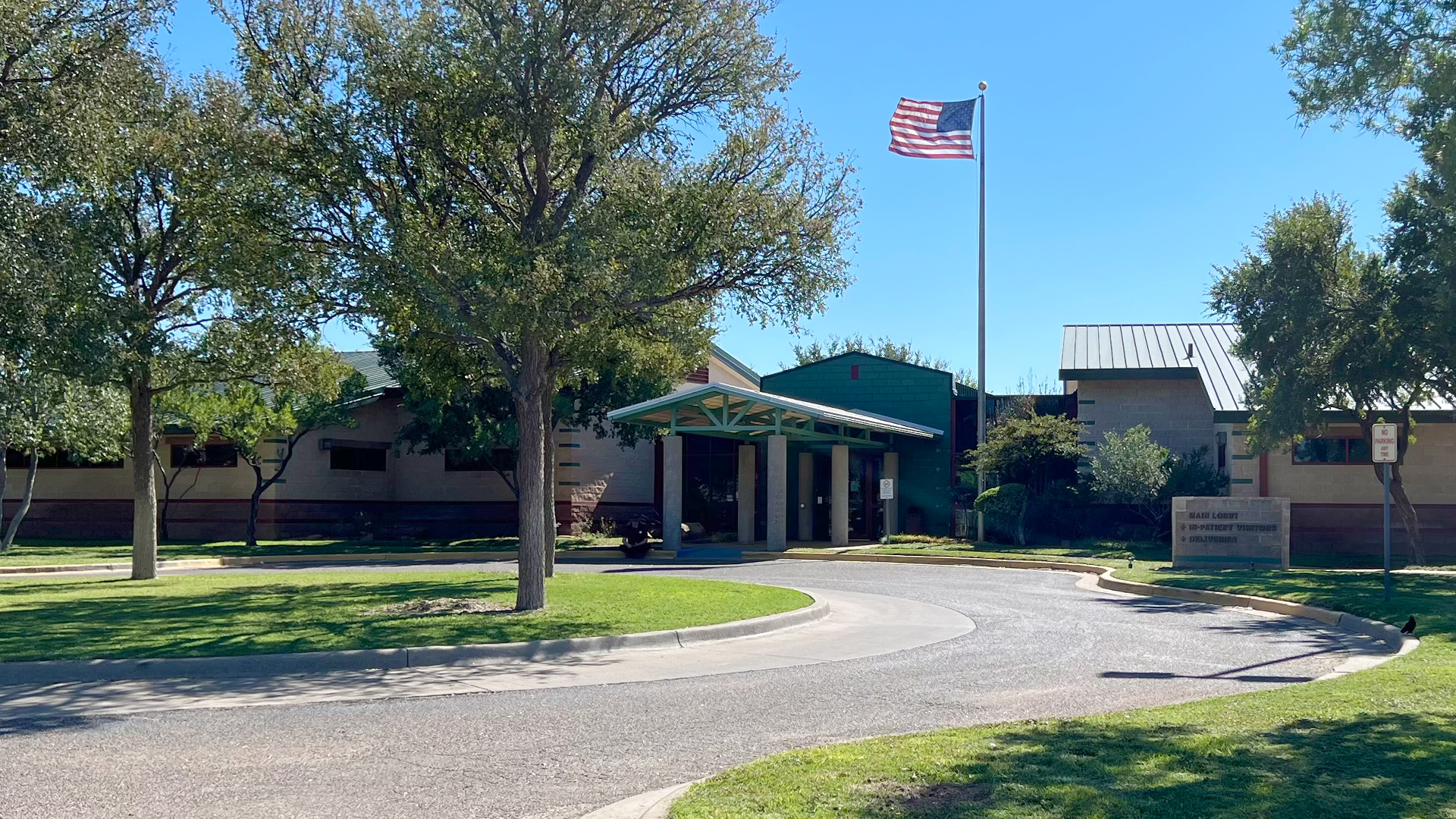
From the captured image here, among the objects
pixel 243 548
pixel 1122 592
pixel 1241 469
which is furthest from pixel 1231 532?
pixel 243 548

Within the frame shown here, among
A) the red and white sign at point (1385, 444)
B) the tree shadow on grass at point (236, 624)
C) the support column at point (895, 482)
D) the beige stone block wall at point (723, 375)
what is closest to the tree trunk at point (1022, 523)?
the support column at point (895, 482)

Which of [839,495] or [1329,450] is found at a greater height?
[1329,450]

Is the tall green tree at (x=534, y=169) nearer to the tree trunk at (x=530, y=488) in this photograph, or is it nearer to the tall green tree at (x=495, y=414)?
the tree trunk at (x=530, y=488)

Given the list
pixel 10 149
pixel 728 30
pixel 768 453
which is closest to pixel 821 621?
pixel 728 30

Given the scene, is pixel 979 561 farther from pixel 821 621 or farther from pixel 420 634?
pixel 420 634

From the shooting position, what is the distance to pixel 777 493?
31234mm

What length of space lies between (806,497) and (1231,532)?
16091mm

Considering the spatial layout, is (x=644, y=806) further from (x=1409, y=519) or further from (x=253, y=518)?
(x=253, y=518)

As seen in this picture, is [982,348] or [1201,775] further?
[982,348]

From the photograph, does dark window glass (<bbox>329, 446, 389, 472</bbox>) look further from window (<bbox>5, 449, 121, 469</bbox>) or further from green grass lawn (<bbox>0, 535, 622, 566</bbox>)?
window (<bbox>5, 449, 121, 469</bbox>)

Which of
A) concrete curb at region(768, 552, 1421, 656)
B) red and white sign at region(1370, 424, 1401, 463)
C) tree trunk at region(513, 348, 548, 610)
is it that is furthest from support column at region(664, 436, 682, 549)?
red and white sign at region(1370, 424, 1401, 463)

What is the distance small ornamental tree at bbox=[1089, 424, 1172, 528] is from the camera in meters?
29.1

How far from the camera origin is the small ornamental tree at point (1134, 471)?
29078mm

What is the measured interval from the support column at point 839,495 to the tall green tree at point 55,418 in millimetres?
17706
